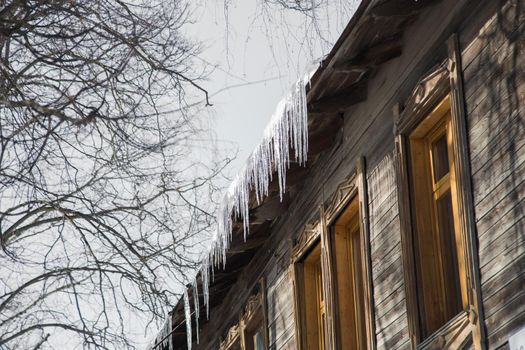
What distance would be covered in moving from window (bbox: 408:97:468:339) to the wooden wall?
1.32ft

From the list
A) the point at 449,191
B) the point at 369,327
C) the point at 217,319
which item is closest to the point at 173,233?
the point at 369,327

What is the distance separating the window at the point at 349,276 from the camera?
10.9 meters

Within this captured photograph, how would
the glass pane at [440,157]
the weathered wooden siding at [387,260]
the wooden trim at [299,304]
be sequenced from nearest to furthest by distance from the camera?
the glass pane at [440,157], the weathered wooden siding at [387,260], the wooden trim at [299,304]

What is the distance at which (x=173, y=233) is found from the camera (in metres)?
10.2

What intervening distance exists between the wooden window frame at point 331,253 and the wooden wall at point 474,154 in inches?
3.6

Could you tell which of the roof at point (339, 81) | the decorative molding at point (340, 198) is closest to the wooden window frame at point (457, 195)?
the roof at point (339, 81)

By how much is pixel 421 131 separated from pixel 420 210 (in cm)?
60

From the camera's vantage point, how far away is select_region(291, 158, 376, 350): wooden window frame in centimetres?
1016

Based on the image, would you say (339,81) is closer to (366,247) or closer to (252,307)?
(366,247)

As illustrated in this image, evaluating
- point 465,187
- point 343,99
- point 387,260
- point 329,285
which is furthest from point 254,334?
point 465,187

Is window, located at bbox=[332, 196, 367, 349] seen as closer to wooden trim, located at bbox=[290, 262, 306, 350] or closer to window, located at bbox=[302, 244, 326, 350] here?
window, located at bbox=[302, 244, 326, 350]

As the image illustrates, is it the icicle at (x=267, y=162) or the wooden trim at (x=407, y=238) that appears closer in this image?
the wooden trim at (x=407, y=238)

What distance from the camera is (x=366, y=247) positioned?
404 inches

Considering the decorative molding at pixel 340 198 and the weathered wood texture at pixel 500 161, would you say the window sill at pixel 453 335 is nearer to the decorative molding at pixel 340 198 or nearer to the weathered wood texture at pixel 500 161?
the weathered wood texture at pixel 500 161
